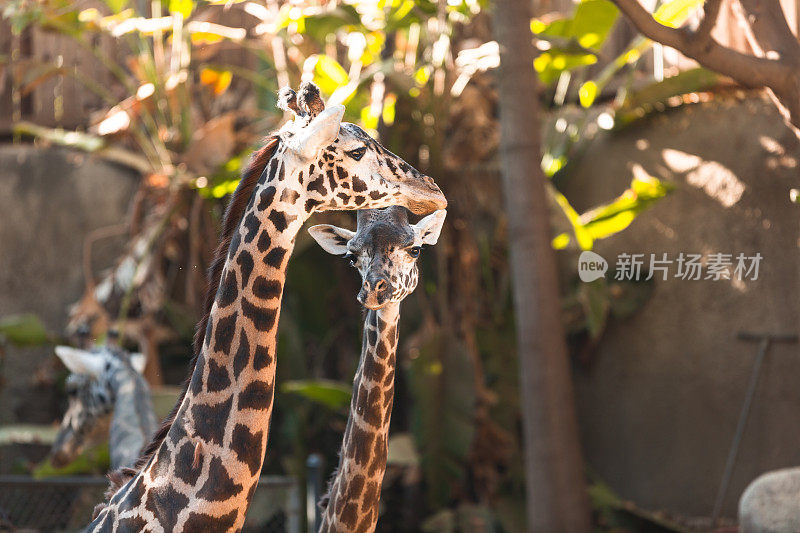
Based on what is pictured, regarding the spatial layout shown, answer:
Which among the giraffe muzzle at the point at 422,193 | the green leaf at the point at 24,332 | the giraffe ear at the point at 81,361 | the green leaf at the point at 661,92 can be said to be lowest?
the giraffe ear at the point at 81,361

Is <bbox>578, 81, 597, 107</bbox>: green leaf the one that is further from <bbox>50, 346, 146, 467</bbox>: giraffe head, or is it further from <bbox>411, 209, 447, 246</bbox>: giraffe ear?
<bbox>411, 209, 447, 246</bbox>: giraffe ear

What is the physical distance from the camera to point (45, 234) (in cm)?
681

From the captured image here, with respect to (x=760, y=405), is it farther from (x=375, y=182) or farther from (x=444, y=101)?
(x=375, y=182)

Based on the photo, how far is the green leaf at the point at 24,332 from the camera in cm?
546

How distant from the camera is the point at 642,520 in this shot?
17.5ft

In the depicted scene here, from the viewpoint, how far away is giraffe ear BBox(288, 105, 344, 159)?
205 cm

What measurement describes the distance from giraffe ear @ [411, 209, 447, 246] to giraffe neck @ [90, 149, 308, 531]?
389mm

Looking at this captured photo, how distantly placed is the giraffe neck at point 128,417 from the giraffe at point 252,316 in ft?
5.15

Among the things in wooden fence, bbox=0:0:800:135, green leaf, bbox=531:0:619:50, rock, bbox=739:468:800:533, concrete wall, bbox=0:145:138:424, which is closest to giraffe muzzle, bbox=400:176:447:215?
rock, bbox=739:468:800:533

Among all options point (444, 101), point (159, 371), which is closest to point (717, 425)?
point (444, 101)

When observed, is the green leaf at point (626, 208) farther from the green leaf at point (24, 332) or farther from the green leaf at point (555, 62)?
the green leaf at point (24, 332)

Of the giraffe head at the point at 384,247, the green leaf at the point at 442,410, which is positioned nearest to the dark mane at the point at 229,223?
the giraffe head at the point at 384,247

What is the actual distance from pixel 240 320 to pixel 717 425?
12.5 feet

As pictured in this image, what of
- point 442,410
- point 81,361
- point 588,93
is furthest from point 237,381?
point 588,93
